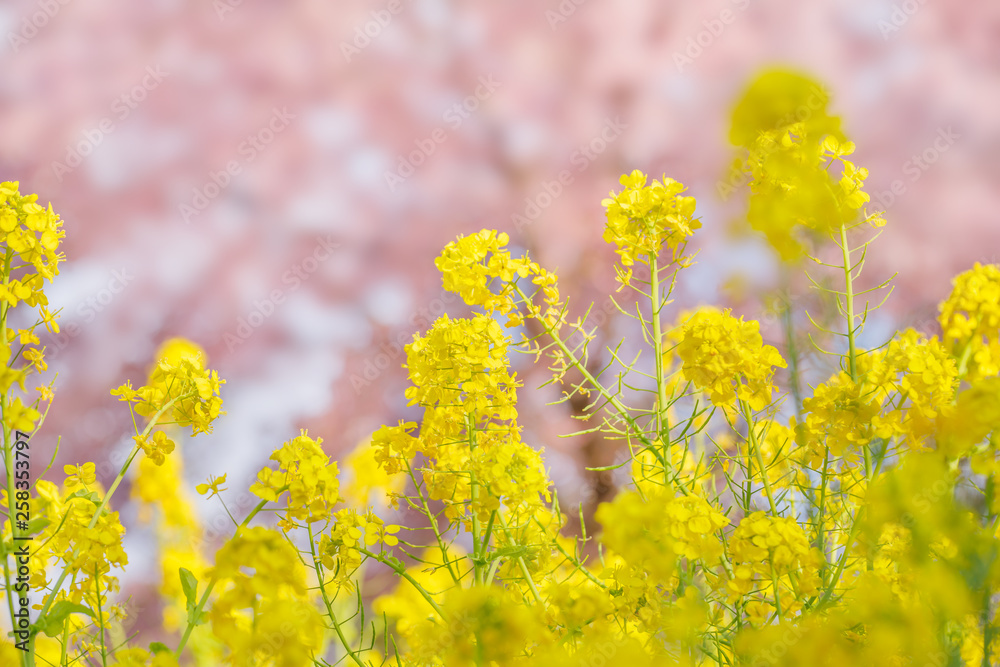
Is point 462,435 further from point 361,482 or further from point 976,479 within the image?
point 361,482

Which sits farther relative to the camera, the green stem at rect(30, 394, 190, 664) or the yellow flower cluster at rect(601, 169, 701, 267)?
the yellow flower cluster at rect(601, 169, 701, 267)

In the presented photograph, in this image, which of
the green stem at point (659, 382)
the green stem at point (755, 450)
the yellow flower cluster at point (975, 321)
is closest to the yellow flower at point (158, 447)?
the green stem at point (659, 382)

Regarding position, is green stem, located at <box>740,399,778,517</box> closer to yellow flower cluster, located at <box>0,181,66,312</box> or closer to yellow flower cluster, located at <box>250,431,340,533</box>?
yellow flower cluster, located at <box>250,431,340,533</box>

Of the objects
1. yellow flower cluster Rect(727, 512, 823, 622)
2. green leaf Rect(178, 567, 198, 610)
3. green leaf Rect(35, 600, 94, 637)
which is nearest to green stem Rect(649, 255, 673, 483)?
yellow flower cluster Rect(727, 512, 823, 622)

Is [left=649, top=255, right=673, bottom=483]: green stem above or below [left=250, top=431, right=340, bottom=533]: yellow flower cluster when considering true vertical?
above

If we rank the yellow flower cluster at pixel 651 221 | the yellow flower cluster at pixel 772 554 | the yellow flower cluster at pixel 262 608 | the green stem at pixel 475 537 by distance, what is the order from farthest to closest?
the yellow flower cluster at pixel 651 221 < the green stem at pixel 475 537 < the yellow flower cluster at pixel 772 554 < the yellow flower cluster at pixel 262 608

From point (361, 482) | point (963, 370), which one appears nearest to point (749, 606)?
point (963, 370)

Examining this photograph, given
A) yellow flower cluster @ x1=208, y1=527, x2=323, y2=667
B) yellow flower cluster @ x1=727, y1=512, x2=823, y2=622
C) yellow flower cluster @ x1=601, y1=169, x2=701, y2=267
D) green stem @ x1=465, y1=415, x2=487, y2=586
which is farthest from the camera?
yellow flower cluster @ x1=601, y1=169, x2=701, y2=267

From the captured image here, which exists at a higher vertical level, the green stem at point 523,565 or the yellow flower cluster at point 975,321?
the yellow flower cluster at point 975,321

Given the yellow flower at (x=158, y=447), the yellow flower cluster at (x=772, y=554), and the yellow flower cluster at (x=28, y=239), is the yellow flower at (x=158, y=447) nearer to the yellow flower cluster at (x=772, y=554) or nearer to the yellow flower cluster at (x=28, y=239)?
the yellow flower cluster at (x=28, y=239)
